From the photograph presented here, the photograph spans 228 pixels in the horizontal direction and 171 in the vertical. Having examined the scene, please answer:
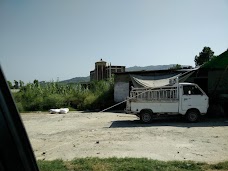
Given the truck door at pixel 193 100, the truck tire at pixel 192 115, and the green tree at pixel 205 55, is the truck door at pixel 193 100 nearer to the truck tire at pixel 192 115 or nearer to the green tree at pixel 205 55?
the truck tire at pixel 192 115

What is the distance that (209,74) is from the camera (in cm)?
1941

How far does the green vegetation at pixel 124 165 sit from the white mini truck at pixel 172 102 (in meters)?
7.31

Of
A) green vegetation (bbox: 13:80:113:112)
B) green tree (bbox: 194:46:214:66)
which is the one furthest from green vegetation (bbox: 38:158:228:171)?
green tree (bbox: 194:46:214:66)

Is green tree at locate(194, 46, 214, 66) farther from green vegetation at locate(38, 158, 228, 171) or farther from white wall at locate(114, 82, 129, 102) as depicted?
green vegetation at locate(38, 158, 228, 171)

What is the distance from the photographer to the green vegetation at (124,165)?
6039 millimetres

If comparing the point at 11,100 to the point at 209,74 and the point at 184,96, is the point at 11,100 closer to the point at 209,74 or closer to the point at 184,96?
the point at 184,96

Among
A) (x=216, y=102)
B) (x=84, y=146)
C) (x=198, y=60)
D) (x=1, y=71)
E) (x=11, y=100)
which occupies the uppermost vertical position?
(x=198, y=60)

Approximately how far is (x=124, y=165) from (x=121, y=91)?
17.1 meters

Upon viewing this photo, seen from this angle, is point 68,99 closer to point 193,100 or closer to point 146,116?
point 146,116

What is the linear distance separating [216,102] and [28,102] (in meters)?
16.7

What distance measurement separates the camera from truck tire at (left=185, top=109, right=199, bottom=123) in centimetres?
1378

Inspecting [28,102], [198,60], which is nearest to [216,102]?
[28,102]

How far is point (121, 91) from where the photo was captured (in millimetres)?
23281

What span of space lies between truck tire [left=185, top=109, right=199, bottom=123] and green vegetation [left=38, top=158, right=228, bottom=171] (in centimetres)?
754
